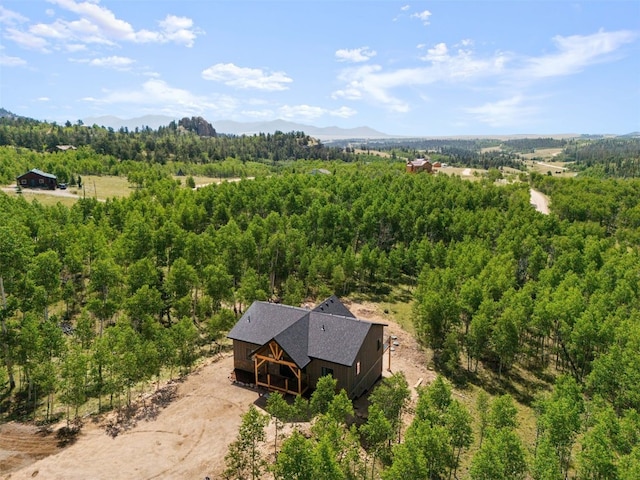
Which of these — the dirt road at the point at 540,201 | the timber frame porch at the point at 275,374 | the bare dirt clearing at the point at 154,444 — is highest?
the dirt road at the point at 540,201

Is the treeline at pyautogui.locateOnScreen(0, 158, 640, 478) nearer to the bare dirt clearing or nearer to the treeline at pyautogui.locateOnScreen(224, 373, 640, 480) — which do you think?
the treeline at pyautogui.locateOnScreen(224, 373, 640, 480)

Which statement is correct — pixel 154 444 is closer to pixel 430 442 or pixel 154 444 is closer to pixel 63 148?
pixel 430 442

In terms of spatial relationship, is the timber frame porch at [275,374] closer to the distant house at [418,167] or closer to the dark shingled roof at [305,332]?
the dark shingled roof at [305,332]

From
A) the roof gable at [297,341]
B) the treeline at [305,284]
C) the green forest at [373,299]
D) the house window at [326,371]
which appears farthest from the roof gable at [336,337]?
the treeline at [305,284]

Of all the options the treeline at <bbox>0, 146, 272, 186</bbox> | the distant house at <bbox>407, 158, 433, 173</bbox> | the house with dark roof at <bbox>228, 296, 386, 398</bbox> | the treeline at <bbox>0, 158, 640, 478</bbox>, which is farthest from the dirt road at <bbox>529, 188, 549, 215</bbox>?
the treeline at <bbox>0, 146, 272, 186</bbox>

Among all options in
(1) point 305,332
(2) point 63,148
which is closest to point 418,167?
(1) point 305,332
